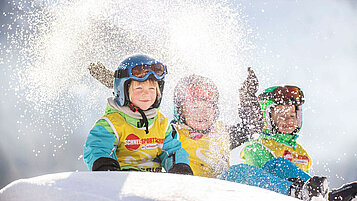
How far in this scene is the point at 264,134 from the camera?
5.91m

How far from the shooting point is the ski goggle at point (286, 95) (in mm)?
5803

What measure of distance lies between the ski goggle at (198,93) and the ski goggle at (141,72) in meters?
1.16

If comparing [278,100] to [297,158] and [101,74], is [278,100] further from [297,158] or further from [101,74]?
[101,74]

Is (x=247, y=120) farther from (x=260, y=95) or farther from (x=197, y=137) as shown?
(x=197, y=137)

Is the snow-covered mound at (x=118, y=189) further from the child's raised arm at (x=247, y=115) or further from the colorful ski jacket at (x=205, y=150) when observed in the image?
the child's raised arm at (x=247, y=115)

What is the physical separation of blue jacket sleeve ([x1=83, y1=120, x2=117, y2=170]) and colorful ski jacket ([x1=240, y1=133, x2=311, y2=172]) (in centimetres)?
261

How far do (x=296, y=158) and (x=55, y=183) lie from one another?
5.08 meters

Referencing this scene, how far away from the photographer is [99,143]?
12.2 feet

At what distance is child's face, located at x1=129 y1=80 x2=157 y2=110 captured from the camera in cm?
426

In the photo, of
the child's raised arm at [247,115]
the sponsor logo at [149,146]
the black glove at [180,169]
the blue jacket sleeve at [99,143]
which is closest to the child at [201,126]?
the child's raised arm at [247,115]

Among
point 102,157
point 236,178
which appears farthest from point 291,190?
point 102,157

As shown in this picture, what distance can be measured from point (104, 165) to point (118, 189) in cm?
176

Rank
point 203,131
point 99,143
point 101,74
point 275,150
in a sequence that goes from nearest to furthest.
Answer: point 99,143, point 101,74, point 203,131, point 275,150

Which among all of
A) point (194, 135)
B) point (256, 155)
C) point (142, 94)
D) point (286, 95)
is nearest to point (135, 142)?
point (142, 94)
